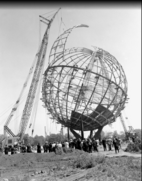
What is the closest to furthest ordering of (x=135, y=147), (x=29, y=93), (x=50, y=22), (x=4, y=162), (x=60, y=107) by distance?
(x=4, y=162), (x=135, y=147), (x=60, y=107), (x=50, y=22), (x=29, y=93)

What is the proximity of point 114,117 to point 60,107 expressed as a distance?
7.68m

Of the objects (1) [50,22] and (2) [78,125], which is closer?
(2) [78,125]

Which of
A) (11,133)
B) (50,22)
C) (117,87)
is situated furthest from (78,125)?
(50,22)

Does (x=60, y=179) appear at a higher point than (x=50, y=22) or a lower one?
lower

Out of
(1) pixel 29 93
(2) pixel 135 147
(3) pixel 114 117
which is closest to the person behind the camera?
(2) pixel 135 147

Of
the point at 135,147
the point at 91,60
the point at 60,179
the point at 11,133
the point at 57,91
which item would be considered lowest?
the point at 11,133

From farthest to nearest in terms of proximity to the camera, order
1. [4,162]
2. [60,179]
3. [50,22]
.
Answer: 1. [50,22]
2. [4,162]
3. [60,179]

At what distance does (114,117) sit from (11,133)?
27.5m

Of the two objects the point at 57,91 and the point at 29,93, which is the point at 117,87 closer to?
the point at 57,91

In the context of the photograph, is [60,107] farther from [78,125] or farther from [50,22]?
[50,22]

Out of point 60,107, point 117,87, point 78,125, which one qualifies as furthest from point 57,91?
point 117,87

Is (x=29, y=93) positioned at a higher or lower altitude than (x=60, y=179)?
higher

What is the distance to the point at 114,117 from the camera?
21.1m

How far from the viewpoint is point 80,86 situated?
17.9 m
